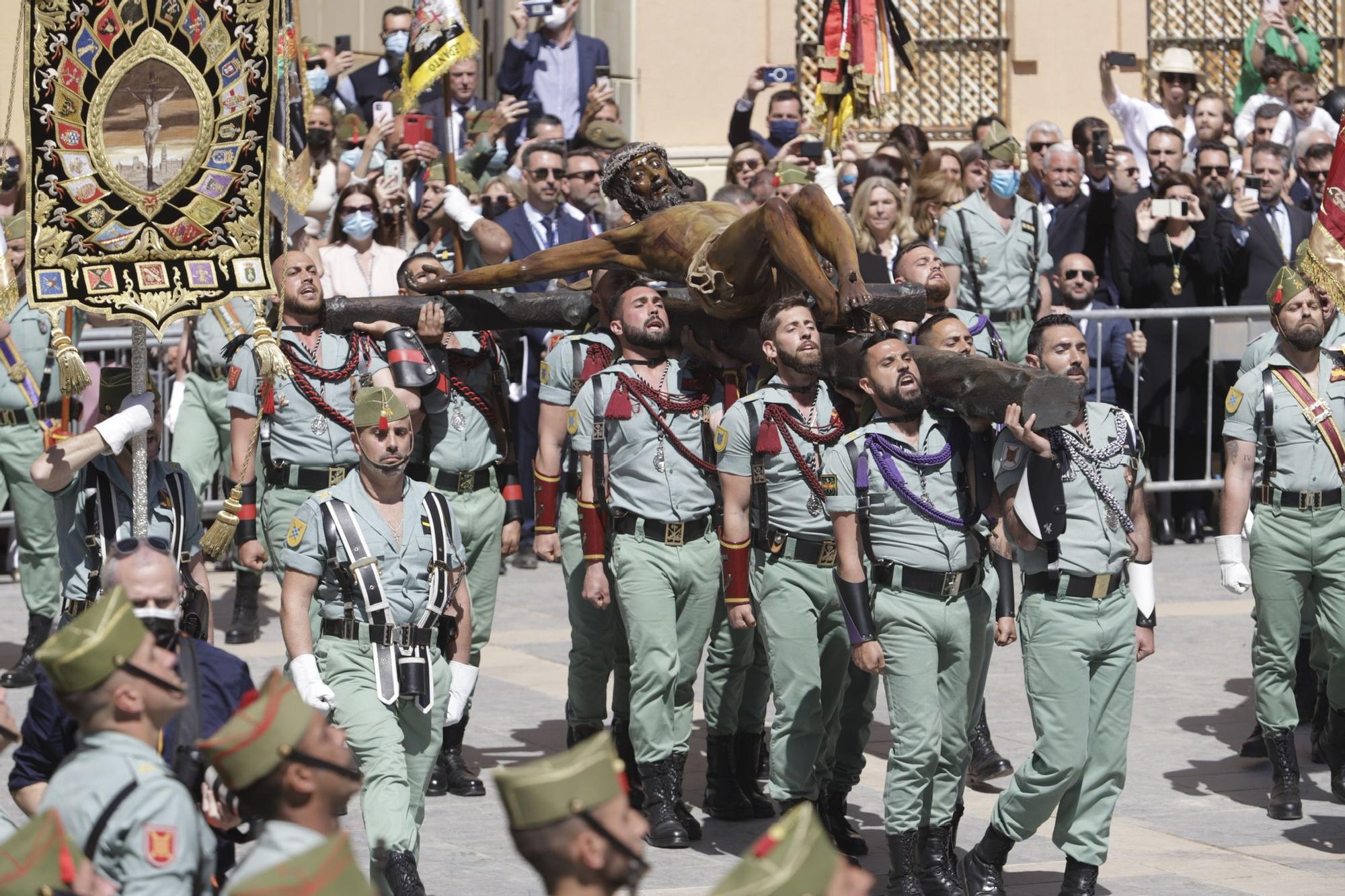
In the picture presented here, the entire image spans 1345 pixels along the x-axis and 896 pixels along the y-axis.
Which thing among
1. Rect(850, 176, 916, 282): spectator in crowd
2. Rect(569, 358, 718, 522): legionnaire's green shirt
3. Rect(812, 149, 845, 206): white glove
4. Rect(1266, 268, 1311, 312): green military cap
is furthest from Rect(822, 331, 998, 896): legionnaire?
Rect(812, 149, 845, 206): white glove

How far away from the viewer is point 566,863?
15.8 feet

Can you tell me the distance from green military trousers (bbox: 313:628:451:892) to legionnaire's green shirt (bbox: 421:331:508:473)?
8.41 ft

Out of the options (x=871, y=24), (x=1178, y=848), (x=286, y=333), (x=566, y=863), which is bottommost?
(x=1178, y=848)

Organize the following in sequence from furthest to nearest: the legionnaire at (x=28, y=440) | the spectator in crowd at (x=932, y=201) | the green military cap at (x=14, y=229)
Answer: the spectator in crowd at (x=932, y=201) → the green military cap at (x=14, y=229) → the legionnaire at (x=28, y=440)

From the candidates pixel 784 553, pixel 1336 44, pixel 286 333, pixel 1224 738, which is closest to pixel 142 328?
pixel 286 333

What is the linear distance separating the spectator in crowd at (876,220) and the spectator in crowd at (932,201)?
43 cm

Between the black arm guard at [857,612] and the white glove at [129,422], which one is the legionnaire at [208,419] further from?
the black arm guard at [857,612]

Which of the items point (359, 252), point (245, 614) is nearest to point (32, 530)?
point (245, 614)

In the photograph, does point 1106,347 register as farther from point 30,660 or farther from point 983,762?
point 30,660

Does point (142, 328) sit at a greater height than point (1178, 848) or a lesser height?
greater

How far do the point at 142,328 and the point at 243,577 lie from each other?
465cm

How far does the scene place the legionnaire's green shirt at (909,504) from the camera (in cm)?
845

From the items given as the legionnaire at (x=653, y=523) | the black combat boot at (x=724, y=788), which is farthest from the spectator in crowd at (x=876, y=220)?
the black combat boot at (x=724, y=788)

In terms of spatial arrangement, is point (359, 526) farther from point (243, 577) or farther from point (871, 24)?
point (871, 24)
